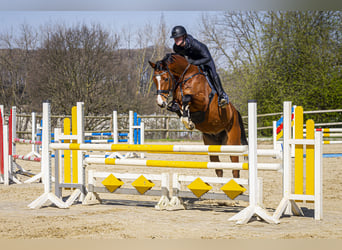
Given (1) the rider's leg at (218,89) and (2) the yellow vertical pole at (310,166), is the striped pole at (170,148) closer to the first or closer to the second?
(2) the yellow vertical pole at (310,166)

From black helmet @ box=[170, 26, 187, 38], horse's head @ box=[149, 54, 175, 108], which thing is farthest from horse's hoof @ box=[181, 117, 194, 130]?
black helmet @ box=[170, 26, 187, 38]

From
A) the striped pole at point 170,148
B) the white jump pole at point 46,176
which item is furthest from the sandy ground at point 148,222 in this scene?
the striped pole at point 170,148

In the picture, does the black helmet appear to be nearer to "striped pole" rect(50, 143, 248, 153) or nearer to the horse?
the horse

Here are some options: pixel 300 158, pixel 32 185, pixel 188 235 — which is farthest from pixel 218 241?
pixel 32 185

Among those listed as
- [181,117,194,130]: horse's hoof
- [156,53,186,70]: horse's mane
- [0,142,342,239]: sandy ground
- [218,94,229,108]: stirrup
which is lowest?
[0,142,342,239]: sandy ground

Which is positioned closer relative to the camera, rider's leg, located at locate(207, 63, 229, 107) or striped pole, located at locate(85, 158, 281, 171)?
striped pole, located at locate(85, 158, 281, 171)

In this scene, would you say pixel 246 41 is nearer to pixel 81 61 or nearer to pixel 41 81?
pixel 81 61

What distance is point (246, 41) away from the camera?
1764cm

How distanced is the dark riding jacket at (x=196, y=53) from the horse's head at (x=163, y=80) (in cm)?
20

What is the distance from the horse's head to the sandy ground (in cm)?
111

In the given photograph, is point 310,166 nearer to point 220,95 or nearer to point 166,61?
point 220,95

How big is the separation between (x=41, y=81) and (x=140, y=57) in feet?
19.3

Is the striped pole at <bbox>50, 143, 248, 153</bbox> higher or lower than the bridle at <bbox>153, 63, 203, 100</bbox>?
lower

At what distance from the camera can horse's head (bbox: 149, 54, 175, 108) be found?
174 inches
